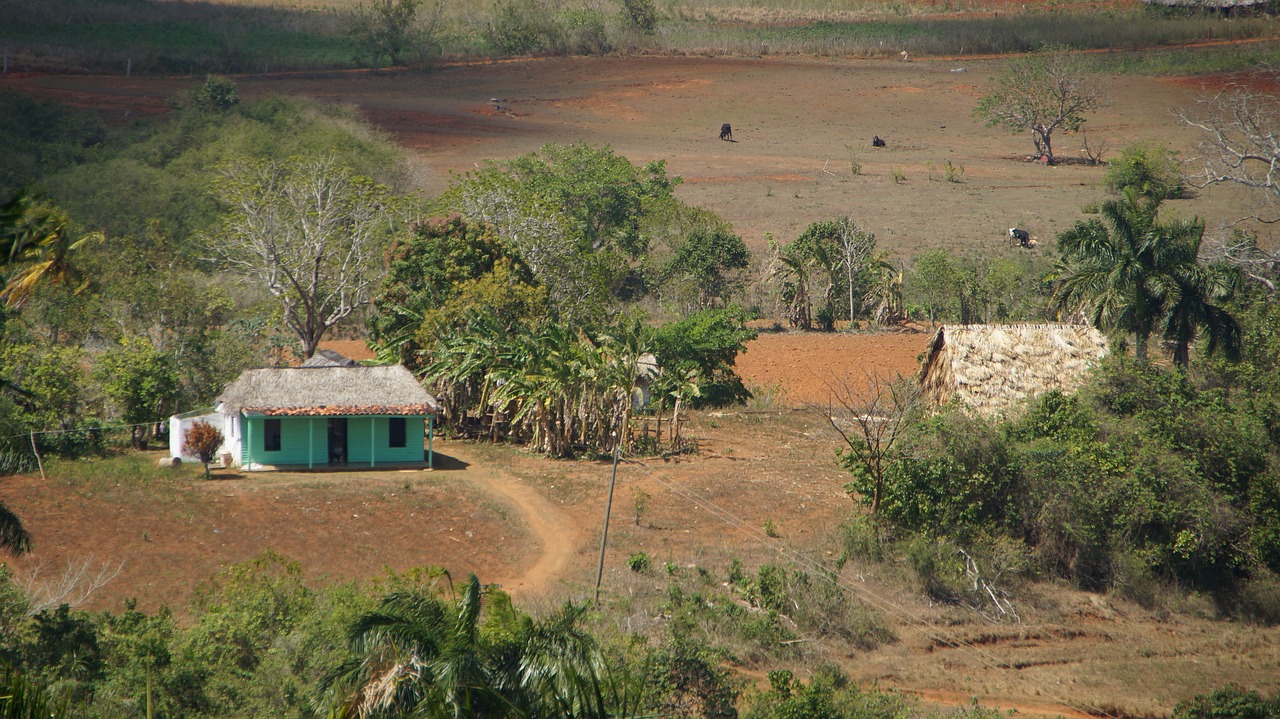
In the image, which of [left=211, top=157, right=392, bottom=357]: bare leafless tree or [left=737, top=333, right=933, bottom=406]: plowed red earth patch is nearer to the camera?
[left=211, top=157, right=392, bottom=357]: bare leafless tree

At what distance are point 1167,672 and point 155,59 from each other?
73273 mm

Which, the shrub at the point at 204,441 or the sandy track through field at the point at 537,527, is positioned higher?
the shrub at the point at 204,441

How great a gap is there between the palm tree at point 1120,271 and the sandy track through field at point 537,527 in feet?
40.8

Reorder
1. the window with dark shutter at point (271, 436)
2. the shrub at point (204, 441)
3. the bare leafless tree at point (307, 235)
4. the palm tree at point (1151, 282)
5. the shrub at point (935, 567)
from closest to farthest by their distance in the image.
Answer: the shrub at point (935, 567)
the shrub at point (204, 441)
the palm tree at point (1151, 282)
the window with dark shutter at point (271, 436)
the bare leafless tree at point (307, 235)

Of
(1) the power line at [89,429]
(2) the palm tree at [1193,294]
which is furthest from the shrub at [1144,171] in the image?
(1) the power line at [89,429]

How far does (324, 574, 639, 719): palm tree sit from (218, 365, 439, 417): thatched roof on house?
15.1m

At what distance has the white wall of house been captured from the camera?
78.8 ft

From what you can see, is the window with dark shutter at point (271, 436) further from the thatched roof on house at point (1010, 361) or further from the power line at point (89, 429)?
the thatched roof on house at point (1010, 361)

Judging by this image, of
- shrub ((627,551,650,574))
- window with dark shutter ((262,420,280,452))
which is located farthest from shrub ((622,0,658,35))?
shrub ((627,551,650,574))

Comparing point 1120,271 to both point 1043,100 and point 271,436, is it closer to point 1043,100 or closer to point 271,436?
point 271,436

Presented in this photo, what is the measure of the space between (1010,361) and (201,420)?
17328 millimetres

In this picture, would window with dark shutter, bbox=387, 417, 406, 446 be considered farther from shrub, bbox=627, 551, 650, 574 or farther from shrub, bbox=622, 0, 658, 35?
shrub, bbox=622, 0, 658, 35

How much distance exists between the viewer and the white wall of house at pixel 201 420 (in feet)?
78.8

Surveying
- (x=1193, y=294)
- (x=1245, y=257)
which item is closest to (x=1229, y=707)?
(x=1193, y=294)
